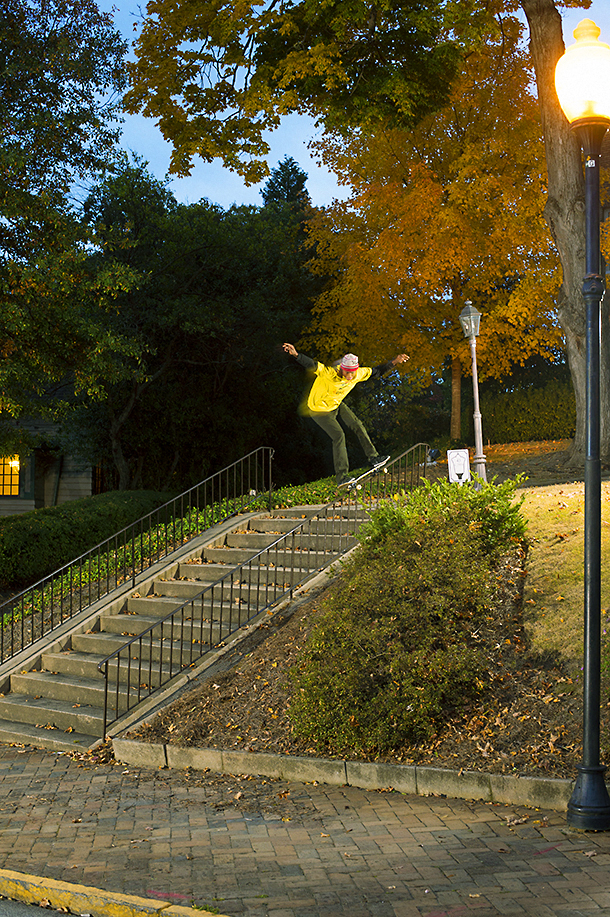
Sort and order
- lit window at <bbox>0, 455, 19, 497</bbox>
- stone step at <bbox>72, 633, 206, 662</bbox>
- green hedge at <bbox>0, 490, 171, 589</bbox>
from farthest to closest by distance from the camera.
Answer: lit window at <bbox>0, 455, 19, 497</bbox>, green hedge at <bbox>0, 490, 171, 589</bbox>, stone step at <bbox>72, 633, 206, 662</bbox>

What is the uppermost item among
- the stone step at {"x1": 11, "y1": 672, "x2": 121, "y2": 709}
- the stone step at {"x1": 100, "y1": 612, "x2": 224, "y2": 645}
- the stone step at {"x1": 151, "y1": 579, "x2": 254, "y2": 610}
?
the stone step at {"x1": 151, "y1": 579, "x2": 254, "y2": 610}

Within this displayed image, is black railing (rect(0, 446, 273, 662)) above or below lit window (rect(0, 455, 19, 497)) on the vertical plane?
below

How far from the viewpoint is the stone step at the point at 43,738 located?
781 centimetres

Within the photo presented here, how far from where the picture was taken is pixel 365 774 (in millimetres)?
6098

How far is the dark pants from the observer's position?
12969mm

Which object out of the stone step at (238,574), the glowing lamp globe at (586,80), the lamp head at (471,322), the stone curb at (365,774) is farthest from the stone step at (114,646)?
the glowing lamp globe at (586,80)

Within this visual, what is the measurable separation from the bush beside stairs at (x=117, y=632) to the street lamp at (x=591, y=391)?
427 centimetres

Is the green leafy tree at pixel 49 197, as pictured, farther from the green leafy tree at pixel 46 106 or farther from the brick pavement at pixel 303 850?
the brick pavement at pixel 303 850

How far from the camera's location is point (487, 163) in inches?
642

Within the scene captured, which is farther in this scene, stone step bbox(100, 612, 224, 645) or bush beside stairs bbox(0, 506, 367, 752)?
stone step bbox(100, 612, 224, 645)

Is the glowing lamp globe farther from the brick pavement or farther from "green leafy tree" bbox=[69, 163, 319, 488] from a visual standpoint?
"green leafy tree" bbox=[69, 163, 319, 488]

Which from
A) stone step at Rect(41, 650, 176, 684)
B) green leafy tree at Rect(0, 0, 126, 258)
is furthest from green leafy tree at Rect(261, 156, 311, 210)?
stone step at Rect(41, 650, 176, 684)

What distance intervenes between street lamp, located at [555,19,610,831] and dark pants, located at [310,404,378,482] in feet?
24.5

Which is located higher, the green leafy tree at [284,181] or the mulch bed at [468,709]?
the green leafy tree at [284,181]
